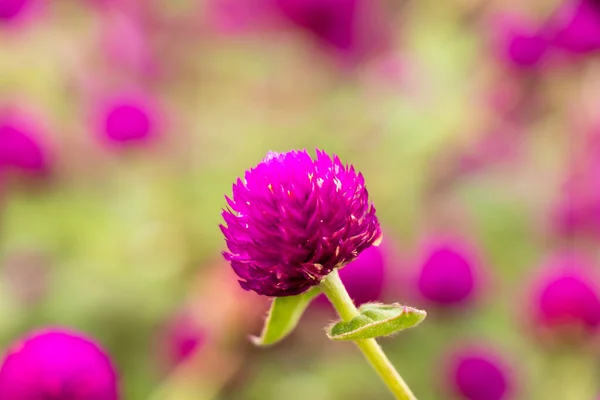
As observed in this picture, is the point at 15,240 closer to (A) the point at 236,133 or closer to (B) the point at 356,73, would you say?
(A) the point at 236,133

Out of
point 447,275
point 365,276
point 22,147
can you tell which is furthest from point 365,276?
point 22,147

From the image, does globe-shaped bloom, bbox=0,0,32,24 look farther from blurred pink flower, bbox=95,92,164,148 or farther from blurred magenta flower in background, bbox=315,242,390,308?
blurred magenta flower in background, bbox=315,242,390,308

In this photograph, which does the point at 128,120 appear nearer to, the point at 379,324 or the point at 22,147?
the point at 22,147

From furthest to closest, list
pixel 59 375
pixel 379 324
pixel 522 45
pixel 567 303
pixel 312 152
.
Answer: pixel 312 152, pixel 522 45, pixel 567 303, pixel 59 375, pixel 379 324

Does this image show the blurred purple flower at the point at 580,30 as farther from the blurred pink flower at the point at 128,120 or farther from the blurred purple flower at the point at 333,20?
the blurred pink flower at the point at 128,120

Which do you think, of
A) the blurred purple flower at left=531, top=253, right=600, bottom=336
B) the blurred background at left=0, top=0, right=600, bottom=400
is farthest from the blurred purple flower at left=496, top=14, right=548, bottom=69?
the blurred purple flower at left=531, top=253, right=600, bottom=336

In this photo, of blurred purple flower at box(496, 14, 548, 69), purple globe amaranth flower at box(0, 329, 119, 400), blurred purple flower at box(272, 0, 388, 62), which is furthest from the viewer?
blurred purple flower at box(272, 0, 388, 62)
